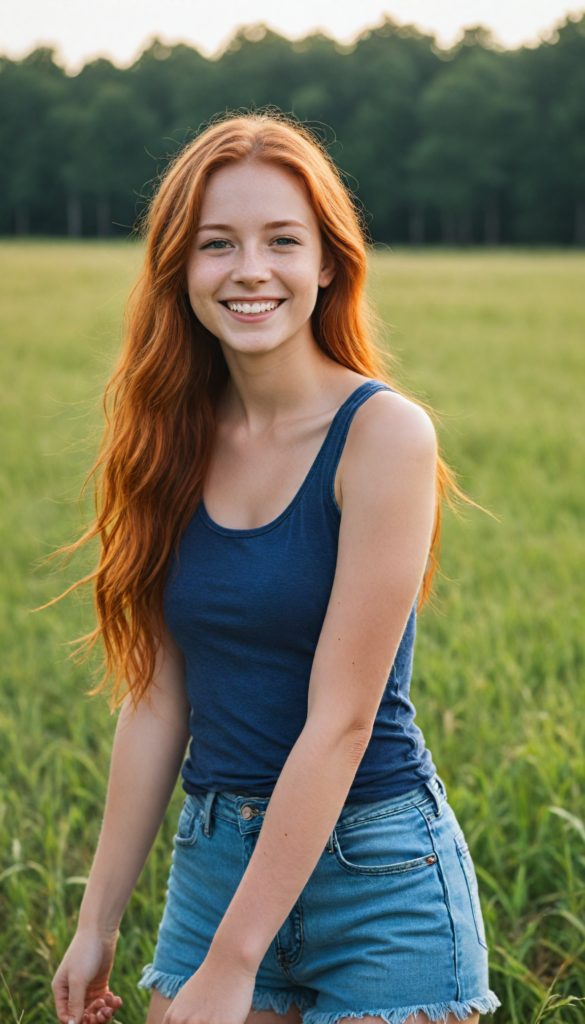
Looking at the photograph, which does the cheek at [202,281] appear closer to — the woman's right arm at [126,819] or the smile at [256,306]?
the smile at [256,306]

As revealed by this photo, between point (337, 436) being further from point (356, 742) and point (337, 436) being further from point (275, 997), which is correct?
point (275, 997)

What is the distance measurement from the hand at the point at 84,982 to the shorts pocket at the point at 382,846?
517mm

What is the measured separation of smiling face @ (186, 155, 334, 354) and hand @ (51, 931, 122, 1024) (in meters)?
1.03

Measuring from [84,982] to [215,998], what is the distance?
44cm

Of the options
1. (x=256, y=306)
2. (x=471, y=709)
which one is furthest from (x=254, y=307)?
(x=471, y=709)

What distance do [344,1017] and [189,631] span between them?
1.97 ft

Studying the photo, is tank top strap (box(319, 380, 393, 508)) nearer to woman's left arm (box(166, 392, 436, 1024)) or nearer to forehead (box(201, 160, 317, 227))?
woman's left arm (box(166, 392, 436, 1024))

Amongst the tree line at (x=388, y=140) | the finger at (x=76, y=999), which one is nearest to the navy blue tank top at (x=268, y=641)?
the finger at (x=76, y=999)

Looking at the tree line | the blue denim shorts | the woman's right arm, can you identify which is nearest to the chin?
the woman's right arm

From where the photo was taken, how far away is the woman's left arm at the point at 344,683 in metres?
1.23

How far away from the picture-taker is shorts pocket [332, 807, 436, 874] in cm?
133

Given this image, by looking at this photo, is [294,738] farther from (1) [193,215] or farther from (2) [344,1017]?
(1) [193,215]

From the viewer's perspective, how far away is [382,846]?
133cm

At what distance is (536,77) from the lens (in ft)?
190
